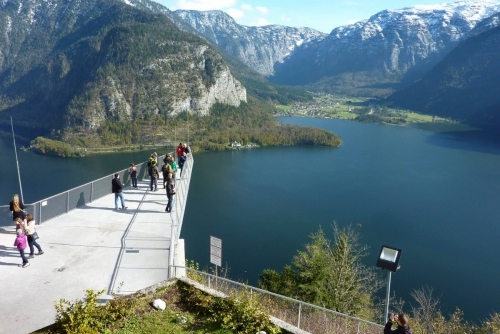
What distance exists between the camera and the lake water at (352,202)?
45938 millimetres

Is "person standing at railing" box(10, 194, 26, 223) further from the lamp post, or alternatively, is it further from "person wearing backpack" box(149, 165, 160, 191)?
the lamp post

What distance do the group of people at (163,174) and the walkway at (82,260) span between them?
0.50 meters

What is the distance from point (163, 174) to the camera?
16938 millimetres

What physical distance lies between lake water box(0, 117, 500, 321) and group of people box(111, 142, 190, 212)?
71.3ft

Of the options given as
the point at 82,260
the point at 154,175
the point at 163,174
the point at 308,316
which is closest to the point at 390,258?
the point at 308,316

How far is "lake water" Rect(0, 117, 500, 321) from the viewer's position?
45.9 metres

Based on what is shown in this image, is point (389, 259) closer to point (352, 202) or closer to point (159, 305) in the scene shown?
point (159, 305)

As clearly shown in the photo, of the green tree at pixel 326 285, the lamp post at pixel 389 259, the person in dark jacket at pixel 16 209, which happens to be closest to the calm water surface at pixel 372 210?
the green tree at pixel 326 285

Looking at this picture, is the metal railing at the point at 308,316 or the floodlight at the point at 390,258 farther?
the metal railing at the point at 308,316

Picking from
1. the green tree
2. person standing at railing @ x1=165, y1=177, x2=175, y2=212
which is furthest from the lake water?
person standing at railing @ x1=165, y1=177, x2=175, y2=212

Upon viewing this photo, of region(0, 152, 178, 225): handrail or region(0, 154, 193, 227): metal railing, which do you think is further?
region(0, 152, 178, 225): handrail

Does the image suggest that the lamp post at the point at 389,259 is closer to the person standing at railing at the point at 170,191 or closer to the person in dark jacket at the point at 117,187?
the person standing at railing at the point at 170,191

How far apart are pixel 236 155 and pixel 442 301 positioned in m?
90.5

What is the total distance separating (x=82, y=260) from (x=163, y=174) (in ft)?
19.3
